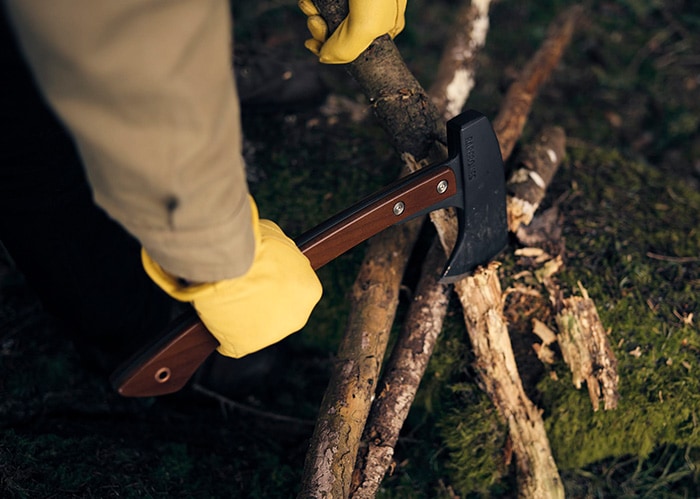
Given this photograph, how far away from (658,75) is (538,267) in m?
2.45

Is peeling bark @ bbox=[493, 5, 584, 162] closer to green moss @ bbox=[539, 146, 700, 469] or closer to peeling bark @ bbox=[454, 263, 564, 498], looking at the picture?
green moss @ bbox=[539, 146, 700, 469]

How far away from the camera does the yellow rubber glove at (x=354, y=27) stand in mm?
1688

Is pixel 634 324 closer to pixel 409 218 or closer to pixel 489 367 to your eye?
pixel 489 367

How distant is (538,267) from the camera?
2.36 meters

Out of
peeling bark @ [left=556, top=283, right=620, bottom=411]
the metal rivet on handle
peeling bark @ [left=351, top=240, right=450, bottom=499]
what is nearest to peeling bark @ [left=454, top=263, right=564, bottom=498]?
peeling bark @ [left=351, top=240, right=450, bottom=499]

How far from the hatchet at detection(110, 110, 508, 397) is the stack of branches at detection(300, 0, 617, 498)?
0.50 feet

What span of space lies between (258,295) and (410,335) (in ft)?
2.87

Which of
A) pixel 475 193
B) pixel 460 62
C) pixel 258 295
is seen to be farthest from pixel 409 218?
pixel 460 62

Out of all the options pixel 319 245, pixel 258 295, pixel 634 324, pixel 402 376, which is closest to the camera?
pixel 258 295

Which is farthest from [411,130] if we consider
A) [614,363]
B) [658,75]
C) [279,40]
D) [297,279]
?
[658,75]

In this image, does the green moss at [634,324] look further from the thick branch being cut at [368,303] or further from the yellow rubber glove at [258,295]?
the yellow rubber glove at [258,295]

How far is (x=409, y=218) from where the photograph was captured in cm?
182

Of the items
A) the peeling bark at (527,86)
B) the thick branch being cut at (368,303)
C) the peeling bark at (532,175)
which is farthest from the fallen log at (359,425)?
the peeling bark at (527,86)

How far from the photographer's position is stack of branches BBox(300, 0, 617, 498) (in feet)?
6.09
